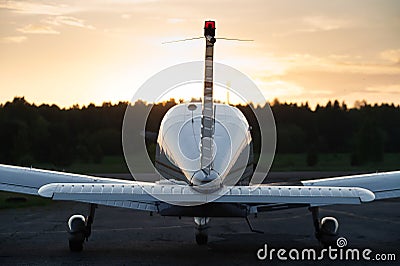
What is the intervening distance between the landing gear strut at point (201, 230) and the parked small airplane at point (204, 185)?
21 millimetres

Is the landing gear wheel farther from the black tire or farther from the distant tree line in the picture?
the distant tree line

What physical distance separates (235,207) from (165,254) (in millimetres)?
1819

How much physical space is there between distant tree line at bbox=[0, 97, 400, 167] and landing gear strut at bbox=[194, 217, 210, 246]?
3064 cm

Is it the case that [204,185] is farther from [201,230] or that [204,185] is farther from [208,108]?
[201,230]

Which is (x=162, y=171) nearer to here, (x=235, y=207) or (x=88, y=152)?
(x=235, y=207)

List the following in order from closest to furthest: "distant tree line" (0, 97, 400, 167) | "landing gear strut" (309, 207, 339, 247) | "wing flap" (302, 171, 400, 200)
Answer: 1. "landing gear strut" (309, 207, 339, 247)
2. "wing flap" (302, 171, 400, 200)
3. "distant tree line" (0, 97, 400, 167)

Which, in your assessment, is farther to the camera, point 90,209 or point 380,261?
point 90,209

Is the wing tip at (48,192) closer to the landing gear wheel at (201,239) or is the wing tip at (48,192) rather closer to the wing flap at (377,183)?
the landing gear wheel at (201,239)

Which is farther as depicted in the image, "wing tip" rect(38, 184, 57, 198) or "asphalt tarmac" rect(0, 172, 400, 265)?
"asphalt tarmac" rect(0, 172, 400, 265)

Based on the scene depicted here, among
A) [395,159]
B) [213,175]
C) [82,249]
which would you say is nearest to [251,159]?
[213,175]

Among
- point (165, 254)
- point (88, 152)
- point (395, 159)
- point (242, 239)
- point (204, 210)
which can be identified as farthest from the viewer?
point (395, 159)

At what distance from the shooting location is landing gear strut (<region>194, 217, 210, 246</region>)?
45.6 feet

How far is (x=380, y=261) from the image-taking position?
12.8 meters

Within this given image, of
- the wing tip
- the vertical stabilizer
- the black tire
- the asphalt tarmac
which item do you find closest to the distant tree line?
the asphalt tarmac
